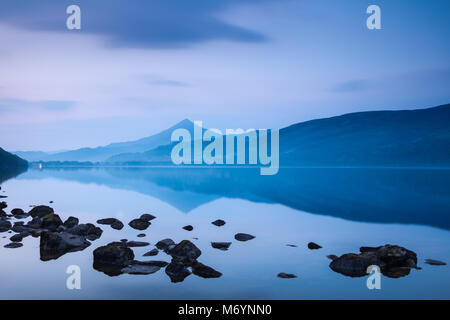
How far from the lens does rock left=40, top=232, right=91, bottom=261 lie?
17828mm

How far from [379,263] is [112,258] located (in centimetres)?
1194

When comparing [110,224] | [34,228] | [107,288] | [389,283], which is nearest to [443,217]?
[389,283]

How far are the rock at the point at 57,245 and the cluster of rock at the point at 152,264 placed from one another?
118 inches

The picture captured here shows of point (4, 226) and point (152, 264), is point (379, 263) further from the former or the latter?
point (4, 226)

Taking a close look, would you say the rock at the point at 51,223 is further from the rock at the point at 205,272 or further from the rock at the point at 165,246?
the rock at the point at 205,272

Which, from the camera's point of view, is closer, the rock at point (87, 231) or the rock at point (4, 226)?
the rock at point (87, 231)

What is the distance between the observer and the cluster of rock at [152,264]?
14922 millimetres

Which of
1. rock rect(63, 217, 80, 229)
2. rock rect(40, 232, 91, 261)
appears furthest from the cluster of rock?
rock rect(63, 217, 80, 229)

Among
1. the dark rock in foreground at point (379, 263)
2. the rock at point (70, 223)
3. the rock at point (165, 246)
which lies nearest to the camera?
the dark rock in foreground at point (379, 263)

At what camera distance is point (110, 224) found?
26516 millimetres

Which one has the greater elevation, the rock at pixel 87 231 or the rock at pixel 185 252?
the rock at pixel 87 231

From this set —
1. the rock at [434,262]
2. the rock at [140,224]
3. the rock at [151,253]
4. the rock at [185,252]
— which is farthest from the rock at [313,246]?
the rock at [140,224]

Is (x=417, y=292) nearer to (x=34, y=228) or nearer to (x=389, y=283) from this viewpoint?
(x=389, y=283)
